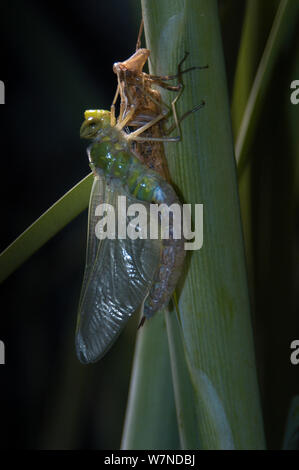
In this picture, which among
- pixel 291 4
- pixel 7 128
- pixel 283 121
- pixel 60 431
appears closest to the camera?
pixel 291 4

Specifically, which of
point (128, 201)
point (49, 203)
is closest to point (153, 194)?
point (128, 201)

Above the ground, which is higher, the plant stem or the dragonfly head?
the dragonfly head

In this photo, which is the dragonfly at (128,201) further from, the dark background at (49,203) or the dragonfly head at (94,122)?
the dark background at (49,203)

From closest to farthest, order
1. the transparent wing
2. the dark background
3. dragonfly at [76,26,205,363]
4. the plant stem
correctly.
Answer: the plant stem
dragonfly at [76,26,205,363]
the transparent wing
the dark background

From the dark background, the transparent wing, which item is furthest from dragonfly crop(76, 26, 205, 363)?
the dark background

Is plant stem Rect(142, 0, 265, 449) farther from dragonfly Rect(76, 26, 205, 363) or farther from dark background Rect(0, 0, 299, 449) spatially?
dark background Rect(0, 0, 299, 449)

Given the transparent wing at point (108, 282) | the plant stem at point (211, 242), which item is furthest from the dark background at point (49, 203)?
the plant stem at point (211, 242)

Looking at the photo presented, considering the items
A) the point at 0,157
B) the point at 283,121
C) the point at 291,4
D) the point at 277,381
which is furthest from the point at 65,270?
the point at 291,4

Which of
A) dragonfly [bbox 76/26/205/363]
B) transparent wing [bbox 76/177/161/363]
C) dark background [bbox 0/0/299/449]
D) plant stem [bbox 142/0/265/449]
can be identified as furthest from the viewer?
dark background [bbox 0/0/299/449]

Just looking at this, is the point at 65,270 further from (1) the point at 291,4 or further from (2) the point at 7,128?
(1) the point at 291,4
